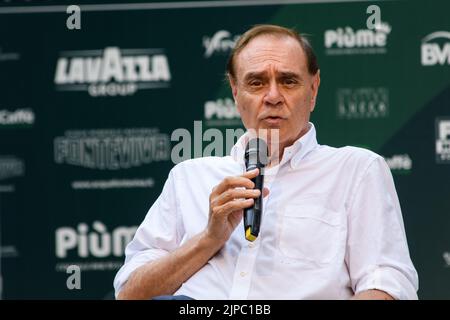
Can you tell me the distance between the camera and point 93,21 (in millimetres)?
4758

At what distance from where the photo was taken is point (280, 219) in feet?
8.68

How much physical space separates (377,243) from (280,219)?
311 mm

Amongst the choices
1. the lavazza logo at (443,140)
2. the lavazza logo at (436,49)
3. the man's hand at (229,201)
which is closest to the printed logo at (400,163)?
the lavazza logo at (443,140)

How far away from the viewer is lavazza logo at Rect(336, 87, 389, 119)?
4578 millimetres

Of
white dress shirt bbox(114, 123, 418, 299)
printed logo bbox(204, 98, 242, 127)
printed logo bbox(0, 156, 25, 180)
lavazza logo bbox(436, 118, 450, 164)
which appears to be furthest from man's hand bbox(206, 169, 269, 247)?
printed logo bbox(0, 156, 25, 180)

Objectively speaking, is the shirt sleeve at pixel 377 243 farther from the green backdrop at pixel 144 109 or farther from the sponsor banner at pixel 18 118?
the sponsor banner at pixel 18 118

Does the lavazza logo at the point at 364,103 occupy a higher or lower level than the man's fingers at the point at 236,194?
higher

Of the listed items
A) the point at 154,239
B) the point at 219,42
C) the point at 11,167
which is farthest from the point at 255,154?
the point at 11,167

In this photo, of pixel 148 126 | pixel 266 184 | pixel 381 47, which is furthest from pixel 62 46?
pixel 266 184

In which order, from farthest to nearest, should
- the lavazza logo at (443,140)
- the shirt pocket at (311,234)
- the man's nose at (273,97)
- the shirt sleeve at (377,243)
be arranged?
the lavazza logo at (443,140) → the man's nose at (273,97) → the shirt pocket at (311,234) → the shirt sleeve at (377,243)

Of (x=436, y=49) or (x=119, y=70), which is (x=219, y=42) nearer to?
(x=119, y=70)

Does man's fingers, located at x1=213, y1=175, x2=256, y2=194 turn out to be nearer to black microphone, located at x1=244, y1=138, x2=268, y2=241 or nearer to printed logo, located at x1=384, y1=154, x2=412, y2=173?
black microphone, located at x1=244, y1=138, x2=268, y2=241

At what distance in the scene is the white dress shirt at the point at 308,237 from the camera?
2484 millimetres

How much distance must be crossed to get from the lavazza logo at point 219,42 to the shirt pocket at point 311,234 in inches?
85.8
